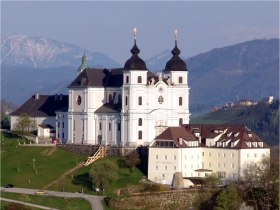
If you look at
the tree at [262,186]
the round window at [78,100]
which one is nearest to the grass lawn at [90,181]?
the tree at [262,186]

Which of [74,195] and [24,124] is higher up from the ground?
[24,124]

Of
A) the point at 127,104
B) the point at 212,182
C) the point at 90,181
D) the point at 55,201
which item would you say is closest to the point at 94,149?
the point at 127,104

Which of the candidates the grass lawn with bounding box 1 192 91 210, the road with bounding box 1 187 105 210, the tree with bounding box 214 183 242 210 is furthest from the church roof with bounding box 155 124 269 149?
the grass lawn with bounding box 1 192 91 210

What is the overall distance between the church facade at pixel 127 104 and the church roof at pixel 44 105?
14.0ft

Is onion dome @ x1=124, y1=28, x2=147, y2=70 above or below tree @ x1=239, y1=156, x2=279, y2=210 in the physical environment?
above

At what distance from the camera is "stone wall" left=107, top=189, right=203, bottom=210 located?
75.8m

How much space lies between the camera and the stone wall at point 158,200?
7575 centimetres

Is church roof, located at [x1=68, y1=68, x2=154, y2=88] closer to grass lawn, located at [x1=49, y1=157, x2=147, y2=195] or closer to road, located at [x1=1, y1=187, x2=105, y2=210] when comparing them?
grass lawn, located at [x1=49, y1=157, x2=147, y2=195]

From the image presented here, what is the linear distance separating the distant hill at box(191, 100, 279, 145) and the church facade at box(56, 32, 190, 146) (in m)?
60.2

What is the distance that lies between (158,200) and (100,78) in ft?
58.1

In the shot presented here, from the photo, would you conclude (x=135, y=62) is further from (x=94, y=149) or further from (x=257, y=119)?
(x=257, y=119)

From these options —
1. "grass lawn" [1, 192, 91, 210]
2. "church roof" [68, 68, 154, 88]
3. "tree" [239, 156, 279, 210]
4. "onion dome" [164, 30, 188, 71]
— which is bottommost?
"grass lawn" [1, 192, 91, 210]

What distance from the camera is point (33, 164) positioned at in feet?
287

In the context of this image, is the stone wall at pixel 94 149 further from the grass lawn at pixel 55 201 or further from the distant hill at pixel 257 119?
the distant hill at pixel 257 119
